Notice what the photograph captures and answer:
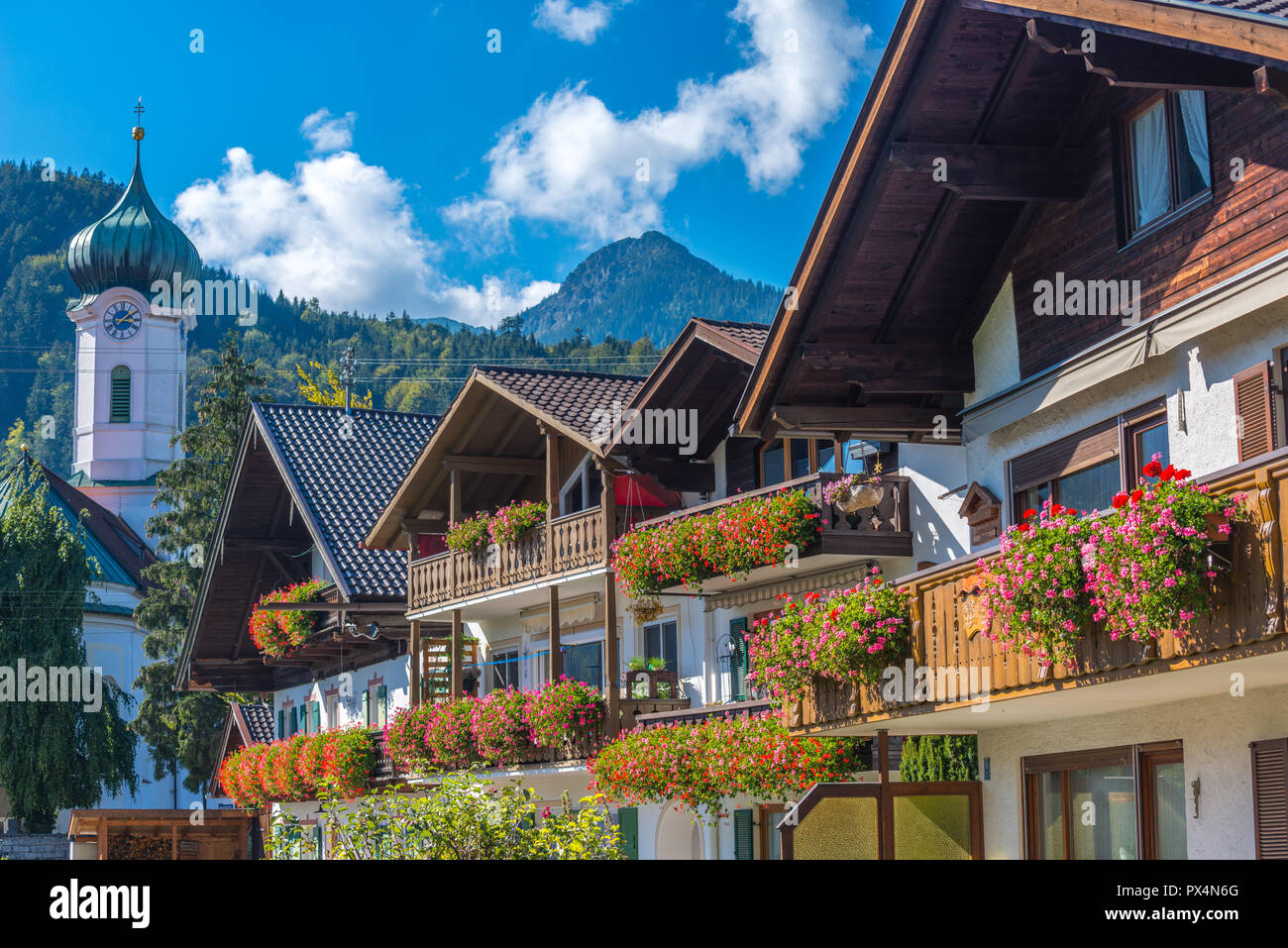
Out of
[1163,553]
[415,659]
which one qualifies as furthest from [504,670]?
[1163,553]

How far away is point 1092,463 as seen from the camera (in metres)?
15.3

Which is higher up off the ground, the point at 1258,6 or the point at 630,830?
the point at 1258,6

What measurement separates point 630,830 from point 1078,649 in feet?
50.6

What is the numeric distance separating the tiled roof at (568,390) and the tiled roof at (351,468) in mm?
7103

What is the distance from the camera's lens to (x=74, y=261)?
276 feet

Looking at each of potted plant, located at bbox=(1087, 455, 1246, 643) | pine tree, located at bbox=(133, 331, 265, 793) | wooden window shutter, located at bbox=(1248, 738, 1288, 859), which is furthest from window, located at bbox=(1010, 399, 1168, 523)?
pine tree, located at bbox=(133, 331, 265, 793)

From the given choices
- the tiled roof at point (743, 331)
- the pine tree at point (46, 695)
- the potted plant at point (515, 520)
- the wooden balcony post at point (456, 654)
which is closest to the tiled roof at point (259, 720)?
the pine tree at point (46, 695)

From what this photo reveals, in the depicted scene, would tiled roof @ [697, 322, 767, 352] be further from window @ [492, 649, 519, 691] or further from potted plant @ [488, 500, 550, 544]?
window @ [492, 649, 519, 691]

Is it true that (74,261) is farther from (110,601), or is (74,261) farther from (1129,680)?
(1129,680)

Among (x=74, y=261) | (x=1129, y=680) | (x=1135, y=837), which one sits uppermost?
(x=74, y=261)

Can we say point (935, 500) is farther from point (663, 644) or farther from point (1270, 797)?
point (1270, 797)

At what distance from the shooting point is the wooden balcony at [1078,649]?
9.99 m
